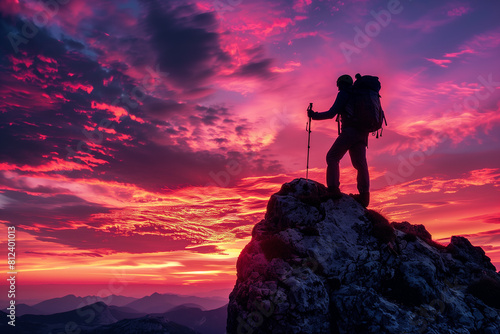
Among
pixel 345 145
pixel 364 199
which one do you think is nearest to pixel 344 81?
pixel 345 145

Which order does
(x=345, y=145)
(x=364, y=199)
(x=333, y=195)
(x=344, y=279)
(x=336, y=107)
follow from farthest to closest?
(x=364, y=199) → (x=345, y=145) → (x=336, y=107) → (x=333, y=195) → (x=344, y=279)

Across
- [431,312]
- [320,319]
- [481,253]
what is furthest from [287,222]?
[481,253]

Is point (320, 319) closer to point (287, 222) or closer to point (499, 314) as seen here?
point (287, 222)

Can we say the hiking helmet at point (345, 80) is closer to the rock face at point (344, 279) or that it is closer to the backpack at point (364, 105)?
the backpack at point (364, 105)

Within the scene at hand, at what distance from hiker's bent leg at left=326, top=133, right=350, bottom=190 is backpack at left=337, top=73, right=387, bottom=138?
94cm

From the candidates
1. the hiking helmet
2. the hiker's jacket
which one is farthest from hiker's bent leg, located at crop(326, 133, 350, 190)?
the hiking helmet

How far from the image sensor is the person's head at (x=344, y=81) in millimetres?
14547

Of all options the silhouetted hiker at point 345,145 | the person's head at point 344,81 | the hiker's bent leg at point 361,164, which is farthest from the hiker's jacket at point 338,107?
the hiker's bent leg at point 361,164

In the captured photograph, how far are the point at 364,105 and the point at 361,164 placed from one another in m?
2.88

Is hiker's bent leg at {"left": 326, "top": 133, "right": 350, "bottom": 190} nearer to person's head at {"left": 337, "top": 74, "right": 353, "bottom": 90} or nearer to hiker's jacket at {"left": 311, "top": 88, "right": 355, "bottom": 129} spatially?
hiker's jacket at {"left": 311, "top": 88, "right": 355, "bottom": 129}

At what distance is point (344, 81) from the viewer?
47.7 feet

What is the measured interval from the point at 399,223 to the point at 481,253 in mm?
4149

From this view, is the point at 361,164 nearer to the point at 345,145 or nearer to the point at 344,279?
the point at 345,145

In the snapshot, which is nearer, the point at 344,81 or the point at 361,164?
the point at 344,81
